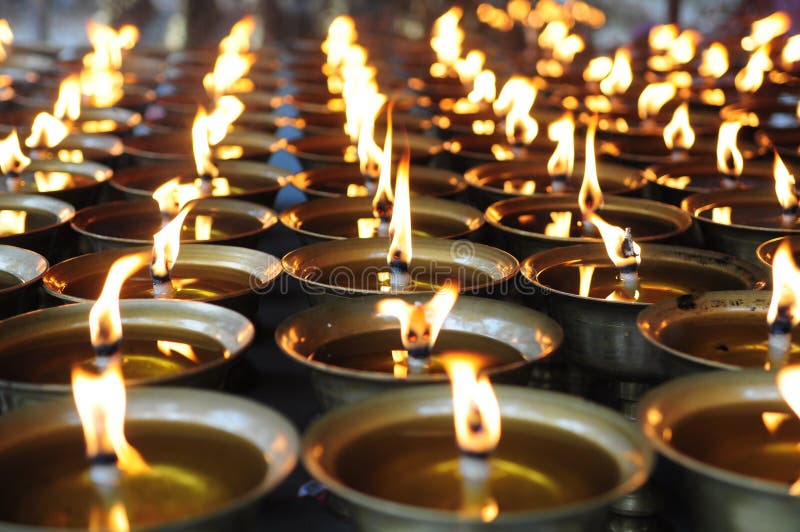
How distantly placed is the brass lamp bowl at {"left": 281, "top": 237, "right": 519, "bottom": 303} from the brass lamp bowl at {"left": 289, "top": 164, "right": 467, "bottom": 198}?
0.55m

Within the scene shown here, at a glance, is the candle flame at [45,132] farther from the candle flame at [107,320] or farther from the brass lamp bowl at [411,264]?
the candle flame at [107,320]

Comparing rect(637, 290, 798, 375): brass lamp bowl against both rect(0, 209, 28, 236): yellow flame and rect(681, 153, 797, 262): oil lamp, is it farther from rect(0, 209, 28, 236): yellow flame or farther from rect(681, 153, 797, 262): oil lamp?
rect(0, 209, 28, 236): yellow flame

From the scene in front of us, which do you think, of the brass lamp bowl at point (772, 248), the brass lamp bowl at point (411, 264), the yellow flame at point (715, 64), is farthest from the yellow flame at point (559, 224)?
the yellow flame at point (715, 64)

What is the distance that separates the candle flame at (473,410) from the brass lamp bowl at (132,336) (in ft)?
0.96

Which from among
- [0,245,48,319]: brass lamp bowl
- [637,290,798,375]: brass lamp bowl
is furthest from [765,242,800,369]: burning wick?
[0,245,48,319]: brass lamp bowl

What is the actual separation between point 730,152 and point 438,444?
1444 mm

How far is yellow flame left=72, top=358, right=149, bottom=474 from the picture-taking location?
1.01m

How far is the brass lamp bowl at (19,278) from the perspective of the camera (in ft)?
4.71

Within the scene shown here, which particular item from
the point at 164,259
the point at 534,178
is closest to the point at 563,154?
the point at 534,178

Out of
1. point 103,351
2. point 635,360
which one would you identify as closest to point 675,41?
point 635,360

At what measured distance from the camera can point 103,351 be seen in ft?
4.12

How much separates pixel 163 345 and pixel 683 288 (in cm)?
80

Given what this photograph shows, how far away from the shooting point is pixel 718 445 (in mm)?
1114

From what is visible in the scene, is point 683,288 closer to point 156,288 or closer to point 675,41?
point 156,288
